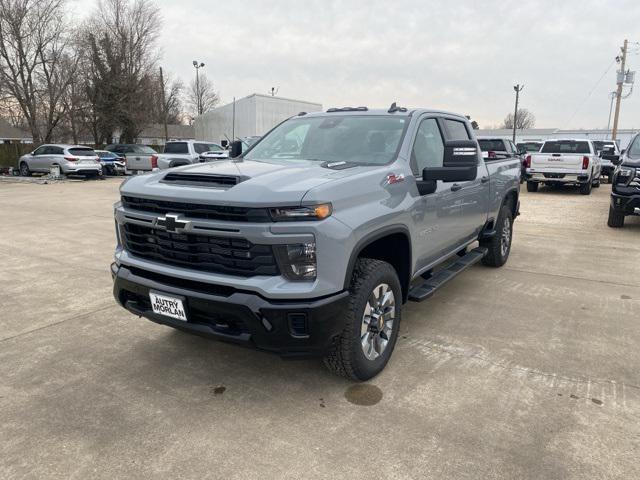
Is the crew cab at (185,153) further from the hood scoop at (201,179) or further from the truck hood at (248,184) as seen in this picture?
the hood scoop at (201,179)

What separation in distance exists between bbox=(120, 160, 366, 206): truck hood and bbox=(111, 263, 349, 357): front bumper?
1.73ft

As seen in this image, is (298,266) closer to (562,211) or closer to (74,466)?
(74,466)

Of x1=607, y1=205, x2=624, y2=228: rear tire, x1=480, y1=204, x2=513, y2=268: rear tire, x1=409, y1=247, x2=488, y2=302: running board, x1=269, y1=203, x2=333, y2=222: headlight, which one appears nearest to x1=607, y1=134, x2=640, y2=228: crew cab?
x1=607, y1=205, x2=624, y2=228: rear tire

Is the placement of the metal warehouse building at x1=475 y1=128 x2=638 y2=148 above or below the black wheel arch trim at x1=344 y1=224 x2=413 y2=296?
above

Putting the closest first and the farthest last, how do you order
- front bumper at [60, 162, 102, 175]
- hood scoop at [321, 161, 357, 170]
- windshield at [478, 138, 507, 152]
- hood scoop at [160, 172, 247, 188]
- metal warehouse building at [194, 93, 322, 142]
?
hood scoop at [160, 172, 247, 188] → hood scoop at [321, 161, 357, 170] → windshield at [478, 138, 507, 152] → front bumper at [60, 162, 102, 175] → metal warehouse building at [194, 93, 322, 142]

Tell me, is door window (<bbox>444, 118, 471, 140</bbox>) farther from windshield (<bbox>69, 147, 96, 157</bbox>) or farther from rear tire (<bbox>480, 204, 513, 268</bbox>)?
windshield (<bbox>69, 147, 96, 157</bbox>)

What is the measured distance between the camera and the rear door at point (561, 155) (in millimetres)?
15242

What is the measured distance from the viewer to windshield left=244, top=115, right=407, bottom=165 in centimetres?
384

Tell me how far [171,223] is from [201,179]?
0.37 meters

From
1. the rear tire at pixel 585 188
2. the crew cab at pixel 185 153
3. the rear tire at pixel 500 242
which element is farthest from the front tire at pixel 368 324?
the crew cab at pixel 185 153

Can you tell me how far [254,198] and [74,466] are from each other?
1.68 m

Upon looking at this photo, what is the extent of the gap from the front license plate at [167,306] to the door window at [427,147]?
6.69ft

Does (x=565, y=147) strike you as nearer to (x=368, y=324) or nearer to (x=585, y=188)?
(x=585, y=188)

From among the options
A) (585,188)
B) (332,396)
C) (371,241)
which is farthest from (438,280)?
(585,188)
